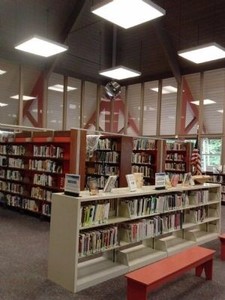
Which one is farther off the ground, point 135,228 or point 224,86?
point 224,86

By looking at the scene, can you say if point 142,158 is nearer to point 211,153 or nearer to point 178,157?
point 178,157

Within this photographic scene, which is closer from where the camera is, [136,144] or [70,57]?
[136,144]

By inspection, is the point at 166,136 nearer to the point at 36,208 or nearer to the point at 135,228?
the point at 36,208

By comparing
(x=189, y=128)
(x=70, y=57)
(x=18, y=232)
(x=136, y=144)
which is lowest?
(x=18, y=232)

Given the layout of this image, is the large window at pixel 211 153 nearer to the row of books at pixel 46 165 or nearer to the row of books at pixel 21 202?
the row of books at pixel 46 165

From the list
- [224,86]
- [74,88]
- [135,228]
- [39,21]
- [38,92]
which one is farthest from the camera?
[74,88]

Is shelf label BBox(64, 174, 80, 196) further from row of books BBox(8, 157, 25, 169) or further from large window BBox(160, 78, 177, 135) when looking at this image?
large window BBox(160, 78, 177, 135)

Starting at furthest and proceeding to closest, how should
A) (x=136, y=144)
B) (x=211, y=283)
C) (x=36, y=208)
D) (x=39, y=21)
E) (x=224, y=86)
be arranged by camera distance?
1. (x=224, y=86)
2. (x=39, y=21)
3. (x=136, y=144)
4. (x=36, y=208)
5. (x=211, y=283)

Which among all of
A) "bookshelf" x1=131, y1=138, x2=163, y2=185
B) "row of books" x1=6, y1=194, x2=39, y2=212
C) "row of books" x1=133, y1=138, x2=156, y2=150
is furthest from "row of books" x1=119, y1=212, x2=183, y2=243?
"row of books" x1=133, y1=138, x2=156, y2=150

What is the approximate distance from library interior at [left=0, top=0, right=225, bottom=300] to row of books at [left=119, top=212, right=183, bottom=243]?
20 millimetres

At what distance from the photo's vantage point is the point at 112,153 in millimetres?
8047

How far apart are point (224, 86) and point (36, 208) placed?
24.6ft

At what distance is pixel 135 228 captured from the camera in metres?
4.24

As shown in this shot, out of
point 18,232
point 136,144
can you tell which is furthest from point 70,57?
point 18,232
